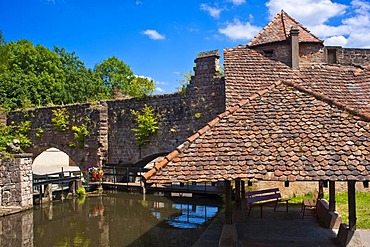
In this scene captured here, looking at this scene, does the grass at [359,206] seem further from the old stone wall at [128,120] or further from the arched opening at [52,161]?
the arched opening at [52,161]

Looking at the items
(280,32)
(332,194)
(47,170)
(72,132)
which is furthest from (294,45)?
(47,170)

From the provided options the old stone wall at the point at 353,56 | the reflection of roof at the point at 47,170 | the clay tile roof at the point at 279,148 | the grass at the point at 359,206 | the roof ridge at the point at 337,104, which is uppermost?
the old stone wall at the point at 353,56

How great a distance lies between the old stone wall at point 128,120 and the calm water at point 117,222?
9.97ft

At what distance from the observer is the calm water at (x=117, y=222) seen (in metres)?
10.2

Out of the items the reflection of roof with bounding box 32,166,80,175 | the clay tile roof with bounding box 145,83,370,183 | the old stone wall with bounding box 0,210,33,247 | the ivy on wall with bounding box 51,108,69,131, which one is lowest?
the old stone wall with bounding box 0,210,33,247

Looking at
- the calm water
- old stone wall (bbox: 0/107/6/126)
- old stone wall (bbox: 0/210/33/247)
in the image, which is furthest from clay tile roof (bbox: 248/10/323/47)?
old stone wall (bbox: 0/107/6/126)

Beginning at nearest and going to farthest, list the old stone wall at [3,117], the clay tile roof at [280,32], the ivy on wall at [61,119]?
the clay tile roof at [280,32] < the ivy on wall at [61,119] < the old stone wall at [3,117]

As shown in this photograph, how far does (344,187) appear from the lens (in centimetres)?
1399

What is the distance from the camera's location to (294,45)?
1429cm

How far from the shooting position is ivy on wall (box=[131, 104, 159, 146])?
18.6 metres

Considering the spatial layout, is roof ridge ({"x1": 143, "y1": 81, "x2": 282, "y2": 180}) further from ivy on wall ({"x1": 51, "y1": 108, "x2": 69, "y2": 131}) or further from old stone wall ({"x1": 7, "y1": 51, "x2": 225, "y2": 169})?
ivy on wall ({"x1": 51, "y1": 108, "x2": 69, "y2": 131})

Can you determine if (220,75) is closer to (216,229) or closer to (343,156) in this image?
(216,229)

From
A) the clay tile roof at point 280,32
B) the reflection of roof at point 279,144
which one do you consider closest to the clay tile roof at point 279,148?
the reflection of roof at point 279,144

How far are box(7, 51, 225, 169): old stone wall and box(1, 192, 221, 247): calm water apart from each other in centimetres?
304
